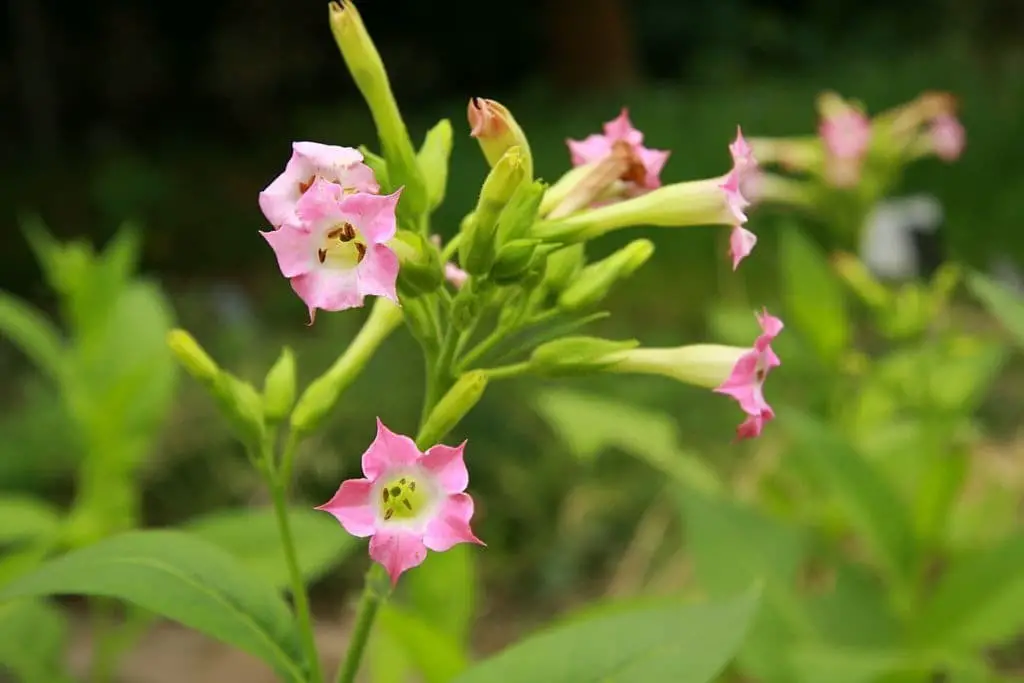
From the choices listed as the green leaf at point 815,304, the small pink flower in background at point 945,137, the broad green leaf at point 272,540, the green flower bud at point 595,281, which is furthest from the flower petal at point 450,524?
the small pink flower in background at point 945,137

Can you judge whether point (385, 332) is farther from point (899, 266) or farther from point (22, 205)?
point (22, 205)

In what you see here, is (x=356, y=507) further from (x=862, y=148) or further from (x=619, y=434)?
(x=862, y=148)

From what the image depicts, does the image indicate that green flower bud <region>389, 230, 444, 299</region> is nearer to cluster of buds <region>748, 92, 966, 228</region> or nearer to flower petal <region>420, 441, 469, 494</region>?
flower petal <region>420, 441, 469, 494</region>

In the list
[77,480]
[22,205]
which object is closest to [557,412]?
[77,480]

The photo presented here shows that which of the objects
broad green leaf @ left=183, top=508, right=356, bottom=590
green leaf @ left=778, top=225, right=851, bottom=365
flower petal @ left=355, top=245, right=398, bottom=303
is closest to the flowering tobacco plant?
flower petal @ left=355, top=245, right=398, bottom=303

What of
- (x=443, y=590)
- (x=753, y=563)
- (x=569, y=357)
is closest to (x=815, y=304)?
(x=753, y=563)

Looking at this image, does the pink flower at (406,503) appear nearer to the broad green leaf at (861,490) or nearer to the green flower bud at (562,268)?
the green flower bud at (562,268)
